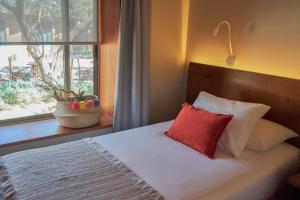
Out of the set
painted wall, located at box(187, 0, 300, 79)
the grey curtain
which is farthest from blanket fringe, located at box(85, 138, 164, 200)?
painted wall, located at box(187, 0, 300, 79)

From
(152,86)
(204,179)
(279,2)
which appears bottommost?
(204,179)

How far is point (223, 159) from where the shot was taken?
179 cm

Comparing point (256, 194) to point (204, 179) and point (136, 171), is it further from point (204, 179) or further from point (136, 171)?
point (136, 171)

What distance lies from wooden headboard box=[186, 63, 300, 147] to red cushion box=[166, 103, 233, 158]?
44 cm

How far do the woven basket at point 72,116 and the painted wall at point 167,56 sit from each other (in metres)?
0.65

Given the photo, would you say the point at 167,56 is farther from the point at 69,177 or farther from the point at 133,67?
the point at 69,177

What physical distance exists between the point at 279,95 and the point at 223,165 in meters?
0.75

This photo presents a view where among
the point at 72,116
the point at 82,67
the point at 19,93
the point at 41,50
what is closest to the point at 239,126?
the point at 72,116

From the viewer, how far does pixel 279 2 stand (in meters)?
2.04

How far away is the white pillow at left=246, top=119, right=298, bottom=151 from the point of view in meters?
1.89

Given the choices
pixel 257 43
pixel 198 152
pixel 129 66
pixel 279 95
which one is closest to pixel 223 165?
pixel 198 152

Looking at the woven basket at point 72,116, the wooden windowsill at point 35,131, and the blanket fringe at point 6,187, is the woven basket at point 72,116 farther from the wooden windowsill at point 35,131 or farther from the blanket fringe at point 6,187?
the blanket fringe at point 6,187

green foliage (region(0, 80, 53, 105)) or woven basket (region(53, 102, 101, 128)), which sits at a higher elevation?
green foliage (region(0, 80, 53, 105))

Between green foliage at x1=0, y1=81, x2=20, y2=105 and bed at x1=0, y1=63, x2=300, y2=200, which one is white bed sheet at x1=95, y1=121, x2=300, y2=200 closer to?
bed at x1=0, y1=63, x2=300, y2=200
